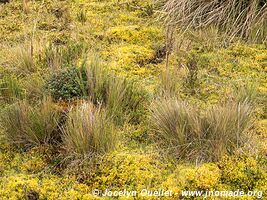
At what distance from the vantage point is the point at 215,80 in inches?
184

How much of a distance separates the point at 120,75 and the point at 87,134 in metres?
1.52

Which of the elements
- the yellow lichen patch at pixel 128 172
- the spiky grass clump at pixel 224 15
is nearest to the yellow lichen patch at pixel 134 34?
the spiky grass clump at pixel 224 15

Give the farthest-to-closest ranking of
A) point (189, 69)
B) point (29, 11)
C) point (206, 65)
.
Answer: point (29, 11) → point (206, 65) → point (189, 69)

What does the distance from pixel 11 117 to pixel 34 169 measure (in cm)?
56

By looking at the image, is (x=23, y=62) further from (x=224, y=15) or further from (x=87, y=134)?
(x=224, y=15)

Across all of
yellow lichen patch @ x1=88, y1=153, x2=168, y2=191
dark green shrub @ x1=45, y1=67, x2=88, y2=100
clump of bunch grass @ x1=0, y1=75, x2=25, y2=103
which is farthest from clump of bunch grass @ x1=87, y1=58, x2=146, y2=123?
clump of bunch grass @ x1=0, y1=75, x2=25, y2=103

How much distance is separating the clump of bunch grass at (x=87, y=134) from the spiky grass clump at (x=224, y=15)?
293cm

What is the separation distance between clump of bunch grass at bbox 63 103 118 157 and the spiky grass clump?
9.60 ft

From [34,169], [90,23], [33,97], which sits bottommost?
[34,169]

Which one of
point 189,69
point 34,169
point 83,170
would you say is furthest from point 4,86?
point 189,69

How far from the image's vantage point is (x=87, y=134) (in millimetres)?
3348

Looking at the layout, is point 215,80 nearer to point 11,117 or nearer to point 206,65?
point 206,65

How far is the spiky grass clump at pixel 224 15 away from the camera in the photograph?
5.58 m

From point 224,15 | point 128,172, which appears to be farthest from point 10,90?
point 224,15
